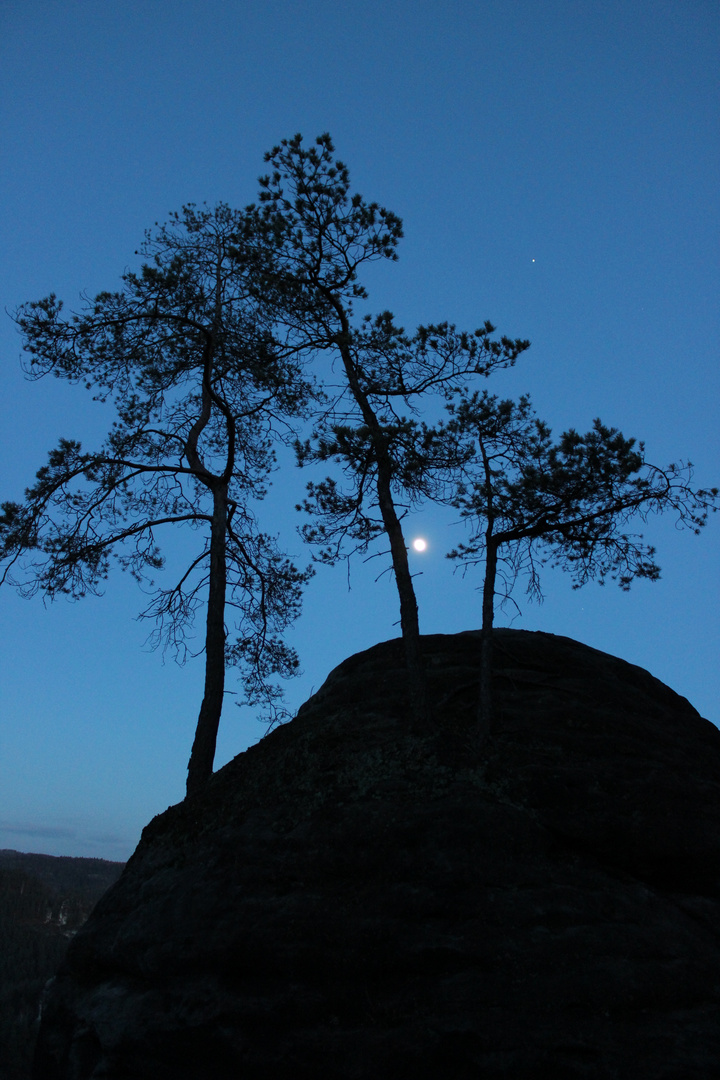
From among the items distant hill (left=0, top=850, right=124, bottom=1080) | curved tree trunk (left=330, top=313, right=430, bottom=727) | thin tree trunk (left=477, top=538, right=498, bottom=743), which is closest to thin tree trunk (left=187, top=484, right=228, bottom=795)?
curved tree trunk (left=330, top=313, right=430, bottom=727)

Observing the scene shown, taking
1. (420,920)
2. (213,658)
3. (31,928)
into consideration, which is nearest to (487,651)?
(420,920)

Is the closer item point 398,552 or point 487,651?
point 487,651

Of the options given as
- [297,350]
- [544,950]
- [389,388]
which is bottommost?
[544,950]

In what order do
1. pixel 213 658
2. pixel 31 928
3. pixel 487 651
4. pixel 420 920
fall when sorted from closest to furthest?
pixel 420 920 → pixel 487 651 → pixel 213 658 → pixel 31 928

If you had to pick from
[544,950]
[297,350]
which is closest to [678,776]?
[544,950]

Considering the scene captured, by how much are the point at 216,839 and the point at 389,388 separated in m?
8.81

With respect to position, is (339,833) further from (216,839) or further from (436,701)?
(436,701)

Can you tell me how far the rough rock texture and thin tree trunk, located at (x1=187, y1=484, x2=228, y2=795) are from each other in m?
2.55

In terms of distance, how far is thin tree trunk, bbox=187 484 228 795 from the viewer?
1427 cm

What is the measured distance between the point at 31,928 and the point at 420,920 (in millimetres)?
31633

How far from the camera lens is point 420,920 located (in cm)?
852

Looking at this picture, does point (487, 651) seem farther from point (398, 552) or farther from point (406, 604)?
point (398, 552)

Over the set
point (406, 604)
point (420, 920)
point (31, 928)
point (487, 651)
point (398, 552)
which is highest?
point (398, 552)

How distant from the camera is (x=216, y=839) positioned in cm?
1035
